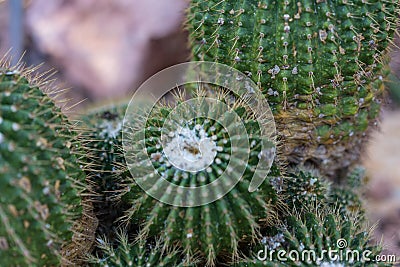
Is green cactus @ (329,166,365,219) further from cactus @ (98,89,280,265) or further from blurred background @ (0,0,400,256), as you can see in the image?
blurred background @ (0,0,400,256)

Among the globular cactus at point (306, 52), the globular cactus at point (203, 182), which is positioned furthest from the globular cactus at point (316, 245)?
the globular cactus at point (306, 52)

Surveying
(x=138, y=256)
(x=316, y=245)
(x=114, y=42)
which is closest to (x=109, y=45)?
(x=114, y=42)

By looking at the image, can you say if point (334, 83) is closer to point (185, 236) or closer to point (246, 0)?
point (246, 0)

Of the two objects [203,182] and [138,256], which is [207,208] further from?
[138,256]

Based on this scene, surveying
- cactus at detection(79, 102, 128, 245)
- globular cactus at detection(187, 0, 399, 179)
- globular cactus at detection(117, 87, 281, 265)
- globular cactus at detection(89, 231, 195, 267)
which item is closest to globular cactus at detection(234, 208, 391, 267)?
globular cactus at detection(117, 87, 281, 265)

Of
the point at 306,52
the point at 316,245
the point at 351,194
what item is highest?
the point at 306,52

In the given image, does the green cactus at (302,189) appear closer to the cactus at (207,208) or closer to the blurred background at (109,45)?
the cactus at (207,208)
